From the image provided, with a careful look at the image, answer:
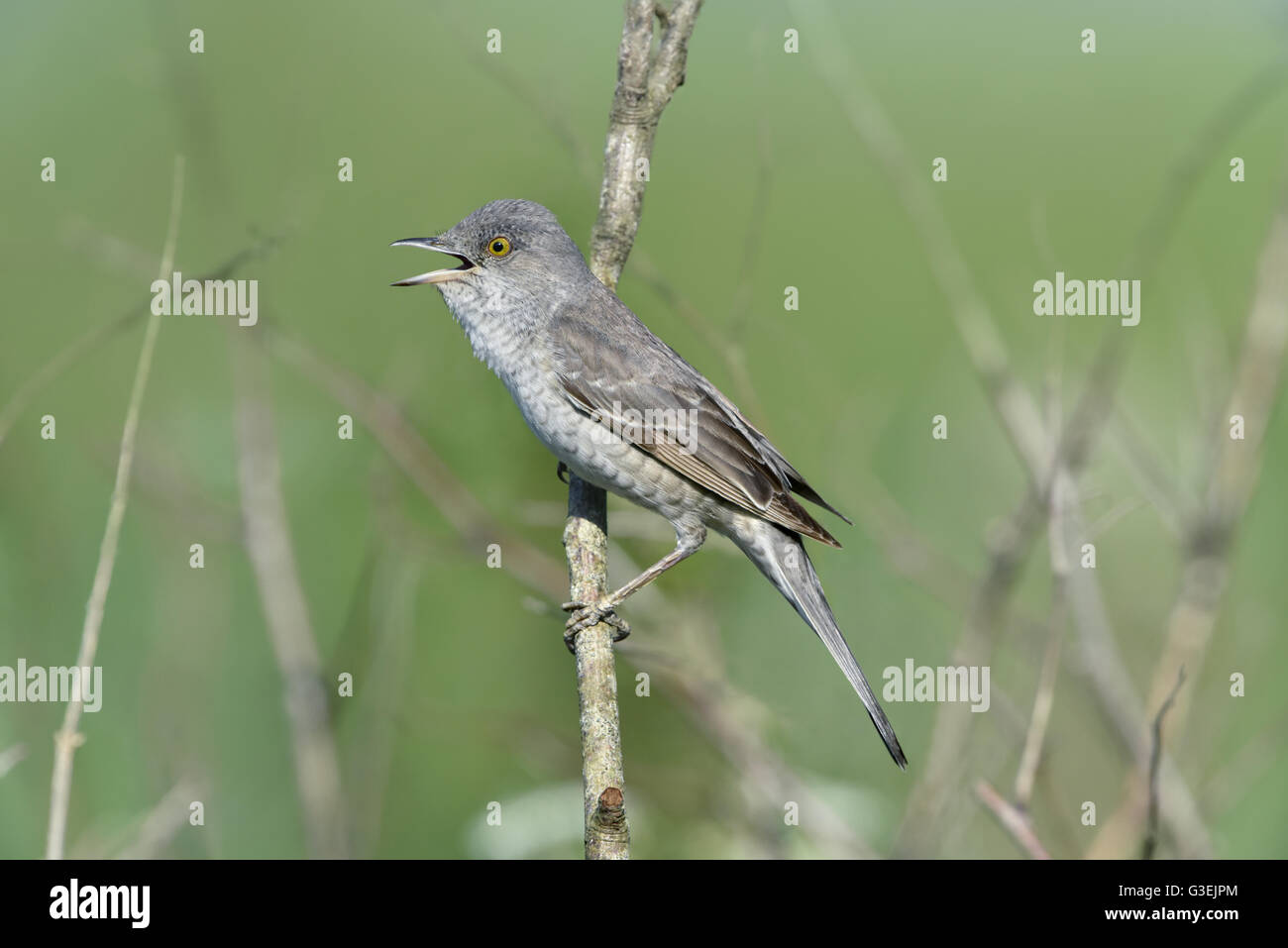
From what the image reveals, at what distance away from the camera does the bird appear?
4148mm

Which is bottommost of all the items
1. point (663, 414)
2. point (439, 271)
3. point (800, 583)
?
point (800, 583)

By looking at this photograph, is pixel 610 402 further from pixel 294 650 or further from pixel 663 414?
pixel 294 650

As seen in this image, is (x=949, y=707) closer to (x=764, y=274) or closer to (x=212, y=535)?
(x=212, y=535)

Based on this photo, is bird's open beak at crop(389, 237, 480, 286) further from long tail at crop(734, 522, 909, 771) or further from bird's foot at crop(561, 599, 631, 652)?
long tail at crop(734, 522, 909, 771)

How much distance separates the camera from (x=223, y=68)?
719cm

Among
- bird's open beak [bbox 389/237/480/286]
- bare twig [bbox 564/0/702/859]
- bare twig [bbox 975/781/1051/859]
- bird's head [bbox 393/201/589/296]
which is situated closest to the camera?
bare twig [bbox 975/781/1051/859]

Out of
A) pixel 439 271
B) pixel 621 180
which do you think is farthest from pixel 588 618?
pixel 621 180

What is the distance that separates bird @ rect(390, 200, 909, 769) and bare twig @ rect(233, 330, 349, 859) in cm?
103

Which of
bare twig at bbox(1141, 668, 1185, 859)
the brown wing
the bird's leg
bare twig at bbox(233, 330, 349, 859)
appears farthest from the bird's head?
bare twig at bbox(1141, 668, 1185, 859)

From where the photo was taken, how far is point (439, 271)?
4.23 metres

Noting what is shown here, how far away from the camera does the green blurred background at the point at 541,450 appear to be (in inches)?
151

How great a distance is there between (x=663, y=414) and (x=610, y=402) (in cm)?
24

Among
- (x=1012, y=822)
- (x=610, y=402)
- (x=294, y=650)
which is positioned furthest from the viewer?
(x=610, y=402)

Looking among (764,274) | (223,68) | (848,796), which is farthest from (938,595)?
(223,68)
